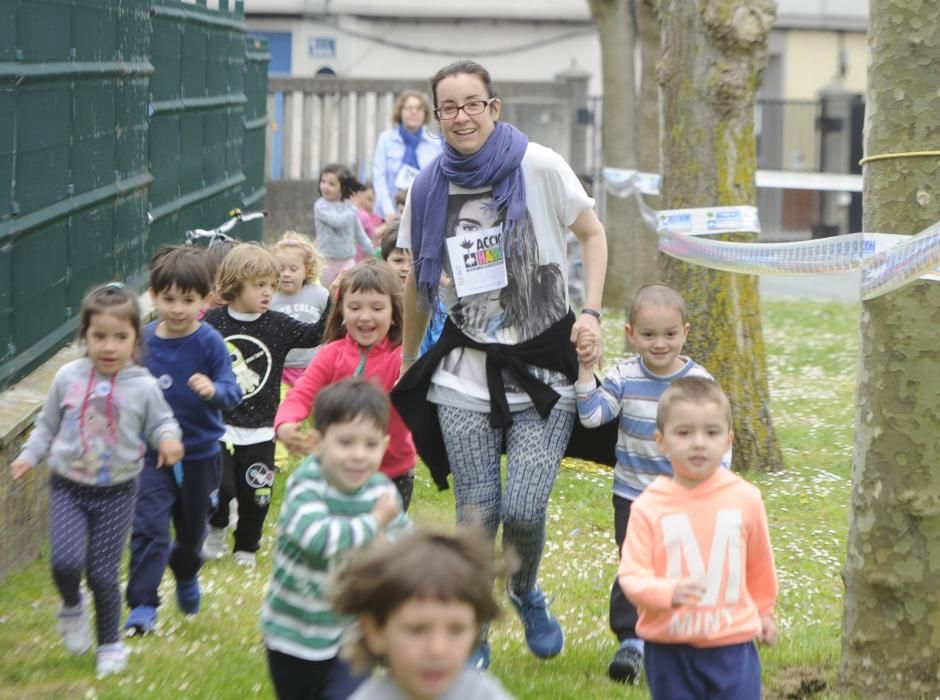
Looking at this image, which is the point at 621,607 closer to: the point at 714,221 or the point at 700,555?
the point at 700,555

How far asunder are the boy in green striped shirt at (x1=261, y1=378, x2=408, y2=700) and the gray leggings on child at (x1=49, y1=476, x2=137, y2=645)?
1.69 meters

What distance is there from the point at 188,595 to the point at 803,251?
2912 mm

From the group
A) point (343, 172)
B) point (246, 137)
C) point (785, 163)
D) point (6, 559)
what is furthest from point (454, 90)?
point (785, 163)

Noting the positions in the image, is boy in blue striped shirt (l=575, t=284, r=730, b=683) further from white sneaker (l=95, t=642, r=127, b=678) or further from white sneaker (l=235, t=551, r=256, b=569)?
white sneaker (l=235, t=551, r=256, b=569)

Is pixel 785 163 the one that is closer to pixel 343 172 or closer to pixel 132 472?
pixel 343 172

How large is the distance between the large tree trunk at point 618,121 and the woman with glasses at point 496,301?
13.6 metres

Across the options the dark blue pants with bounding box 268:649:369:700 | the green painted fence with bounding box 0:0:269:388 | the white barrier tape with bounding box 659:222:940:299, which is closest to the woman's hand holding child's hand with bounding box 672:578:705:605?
the dark blue pants with bounding box 268:649:369:700

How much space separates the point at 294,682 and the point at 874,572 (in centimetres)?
222

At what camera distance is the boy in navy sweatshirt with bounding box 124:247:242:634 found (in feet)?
21.6

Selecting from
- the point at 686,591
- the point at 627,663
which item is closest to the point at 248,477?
the point at 627,663

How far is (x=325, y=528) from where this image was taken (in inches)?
169

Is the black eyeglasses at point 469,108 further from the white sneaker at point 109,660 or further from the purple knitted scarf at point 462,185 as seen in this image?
the white sneaker at point 109,660

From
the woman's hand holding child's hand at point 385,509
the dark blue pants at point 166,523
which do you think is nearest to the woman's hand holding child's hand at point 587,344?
the woman's hand holding child's hand at point 385,509

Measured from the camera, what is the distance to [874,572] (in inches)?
227
